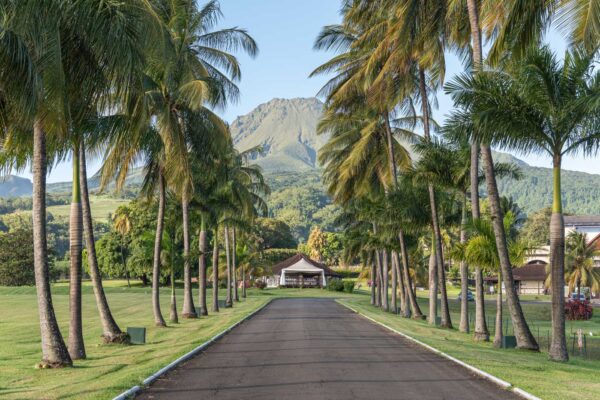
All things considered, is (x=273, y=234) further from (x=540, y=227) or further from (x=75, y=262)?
(x=75, y=262)

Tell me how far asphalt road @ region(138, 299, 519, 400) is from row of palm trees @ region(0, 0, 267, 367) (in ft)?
14.7

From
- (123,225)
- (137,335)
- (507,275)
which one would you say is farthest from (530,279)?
(137,335)

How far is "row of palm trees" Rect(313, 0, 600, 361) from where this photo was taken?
58.9 ft

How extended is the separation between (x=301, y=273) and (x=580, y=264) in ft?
159

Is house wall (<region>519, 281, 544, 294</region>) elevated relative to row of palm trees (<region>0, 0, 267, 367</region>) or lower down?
lower down

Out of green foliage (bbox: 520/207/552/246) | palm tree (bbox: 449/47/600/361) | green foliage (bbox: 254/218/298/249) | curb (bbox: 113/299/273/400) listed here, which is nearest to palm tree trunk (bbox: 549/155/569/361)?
palm tree (bbox: 449/47/600/361)

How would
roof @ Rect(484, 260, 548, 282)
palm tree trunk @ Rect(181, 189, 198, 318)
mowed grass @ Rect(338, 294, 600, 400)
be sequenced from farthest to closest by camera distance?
roof @ Rect(484, 260, 548, 282)
palm tree trunk @ Rect(181, 189, 198, 318)
mowed grass @ Rect(338, 294, 600, 400)

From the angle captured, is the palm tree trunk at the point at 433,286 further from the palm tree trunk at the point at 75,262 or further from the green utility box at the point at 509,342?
the palm tree trunk at the point at 75,262

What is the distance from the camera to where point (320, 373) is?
13938 millimetres

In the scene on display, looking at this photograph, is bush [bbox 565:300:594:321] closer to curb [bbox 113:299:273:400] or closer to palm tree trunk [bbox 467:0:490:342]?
palm tree trunk [bbox 467:0:490:342]

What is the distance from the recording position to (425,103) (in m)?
33.8

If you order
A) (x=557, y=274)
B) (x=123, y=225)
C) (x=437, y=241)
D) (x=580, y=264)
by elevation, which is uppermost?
(x=123, y=225)

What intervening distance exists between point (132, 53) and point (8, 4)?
9.16 ft

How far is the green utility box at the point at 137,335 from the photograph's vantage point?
22.5 m
